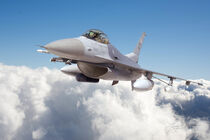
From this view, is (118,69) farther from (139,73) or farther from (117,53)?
(139,73)

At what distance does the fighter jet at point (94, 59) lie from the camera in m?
10.2

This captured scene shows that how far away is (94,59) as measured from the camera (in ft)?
38.9

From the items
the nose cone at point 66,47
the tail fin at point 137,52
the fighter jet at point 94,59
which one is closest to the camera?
the nose cone at point 66,47

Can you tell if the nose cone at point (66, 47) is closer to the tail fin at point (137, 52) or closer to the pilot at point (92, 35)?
the pilot at point (92, 35)

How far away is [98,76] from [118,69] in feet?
6.04

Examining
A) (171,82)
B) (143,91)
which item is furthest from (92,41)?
(171,82)

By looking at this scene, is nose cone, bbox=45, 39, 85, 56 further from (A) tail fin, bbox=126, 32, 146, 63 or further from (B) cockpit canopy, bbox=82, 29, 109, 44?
(A) tail fin, bbox=126, 32, 146, 63

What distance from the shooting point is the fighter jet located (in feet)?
33.4

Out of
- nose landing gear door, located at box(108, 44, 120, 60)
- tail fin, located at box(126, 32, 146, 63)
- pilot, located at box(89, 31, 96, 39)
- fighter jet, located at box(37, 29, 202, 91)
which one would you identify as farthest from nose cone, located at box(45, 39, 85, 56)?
tail fin, located at box(126, 32, 146, 63)

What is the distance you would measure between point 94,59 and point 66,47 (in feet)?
8.08

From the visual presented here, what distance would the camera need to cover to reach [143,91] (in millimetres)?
14961

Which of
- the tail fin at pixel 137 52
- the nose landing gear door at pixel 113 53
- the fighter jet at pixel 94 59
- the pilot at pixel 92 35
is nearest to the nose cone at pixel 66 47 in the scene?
the fighter jet at pixel 94 59

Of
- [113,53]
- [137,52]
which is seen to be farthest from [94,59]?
[137,52]

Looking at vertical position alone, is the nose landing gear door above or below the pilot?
below
